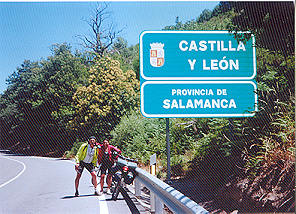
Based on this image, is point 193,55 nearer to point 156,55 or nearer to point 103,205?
point 156,55

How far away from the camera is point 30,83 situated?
33.1m

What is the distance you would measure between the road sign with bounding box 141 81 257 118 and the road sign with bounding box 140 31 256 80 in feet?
0.56

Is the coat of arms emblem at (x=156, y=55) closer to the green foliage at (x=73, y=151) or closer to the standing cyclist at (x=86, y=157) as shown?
the standing cyclist at (x=86, y=157)

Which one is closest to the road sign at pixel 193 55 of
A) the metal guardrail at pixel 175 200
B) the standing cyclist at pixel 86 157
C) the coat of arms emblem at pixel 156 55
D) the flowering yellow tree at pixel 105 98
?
the coat of arms emblem at pixel 156 55

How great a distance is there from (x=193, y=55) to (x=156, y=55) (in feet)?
2.91

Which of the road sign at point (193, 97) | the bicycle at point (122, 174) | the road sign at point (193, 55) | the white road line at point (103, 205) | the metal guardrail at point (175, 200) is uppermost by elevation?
the road sign at point (193, 55)

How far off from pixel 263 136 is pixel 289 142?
37.2 inches

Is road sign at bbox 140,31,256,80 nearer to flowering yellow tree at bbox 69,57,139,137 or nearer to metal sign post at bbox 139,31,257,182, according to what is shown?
metal sign post at bbox 139,31,257,182

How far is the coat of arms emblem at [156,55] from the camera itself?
8625 millimetres

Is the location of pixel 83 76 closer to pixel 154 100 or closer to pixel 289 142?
pixel 154 100

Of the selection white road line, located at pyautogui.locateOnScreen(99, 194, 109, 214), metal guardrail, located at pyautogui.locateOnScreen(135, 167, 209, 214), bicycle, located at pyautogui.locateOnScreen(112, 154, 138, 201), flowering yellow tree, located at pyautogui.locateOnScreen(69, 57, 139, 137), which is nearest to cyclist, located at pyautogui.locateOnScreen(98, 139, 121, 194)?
bicycle, located at pyautogui.locateOnScreen(112, 154, 138, 201)

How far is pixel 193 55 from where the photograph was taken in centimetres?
862

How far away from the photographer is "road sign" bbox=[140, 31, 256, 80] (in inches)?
340

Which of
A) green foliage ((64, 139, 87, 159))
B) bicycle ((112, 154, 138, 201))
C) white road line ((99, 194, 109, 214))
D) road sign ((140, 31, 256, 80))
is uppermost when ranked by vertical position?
road sign ((140, 31, 256, 80))
